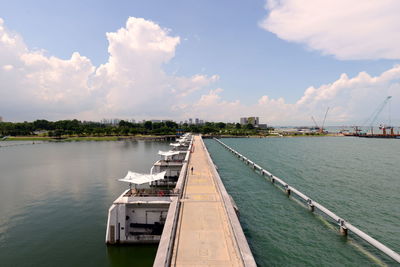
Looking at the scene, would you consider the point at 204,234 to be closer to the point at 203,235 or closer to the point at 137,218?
the point at 203,235

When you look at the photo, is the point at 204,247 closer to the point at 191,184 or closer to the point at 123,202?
the point at 123,202

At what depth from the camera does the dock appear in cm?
1466

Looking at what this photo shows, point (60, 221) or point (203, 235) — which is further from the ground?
point (203, 235)

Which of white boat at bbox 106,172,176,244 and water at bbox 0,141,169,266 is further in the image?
white boat at bbox 106,172,176,244

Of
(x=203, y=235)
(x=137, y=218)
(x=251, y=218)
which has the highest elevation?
(x=203, y=235)

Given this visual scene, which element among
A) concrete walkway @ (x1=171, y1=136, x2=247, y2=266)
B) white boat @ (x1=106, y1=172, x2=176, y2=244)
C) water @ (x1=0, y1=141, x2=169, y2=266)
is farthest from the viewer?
white boat @ (x1=106, y1=172, x2=176, y2=244)

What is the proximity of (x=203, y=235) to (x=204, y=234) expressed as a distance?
165 millimetres

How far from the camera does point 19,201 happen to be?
39.0m

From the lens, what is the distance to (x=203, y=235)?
58.7 ft

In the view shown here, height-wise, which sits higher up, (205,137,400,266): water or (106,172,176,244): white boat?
(106,172,176,244): white boat

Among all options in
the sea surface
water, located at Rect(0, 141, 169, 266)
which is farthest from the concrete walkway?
water, located at Rect(0, 141, 169, 266)

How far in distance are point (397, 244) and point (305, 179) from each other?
27.5m

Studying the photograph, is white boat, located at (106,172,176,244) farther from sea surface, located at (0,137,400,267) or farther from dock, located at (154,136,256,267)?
dock, located at (154,136,256,267)

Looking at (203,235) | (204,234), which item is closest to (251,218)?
(204,234)
